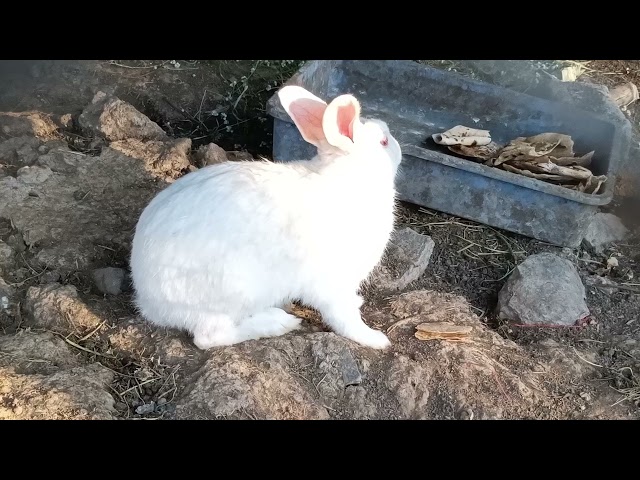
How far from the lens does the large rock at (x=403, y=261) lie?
12.7ft

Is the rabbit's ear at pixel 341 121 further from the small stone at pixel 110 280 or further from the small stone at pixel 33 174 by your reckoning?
the small stone at pixel 33 174

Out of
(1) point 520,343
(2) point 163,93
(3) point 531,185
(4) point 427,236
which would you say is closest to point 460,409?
(1) point 520,343

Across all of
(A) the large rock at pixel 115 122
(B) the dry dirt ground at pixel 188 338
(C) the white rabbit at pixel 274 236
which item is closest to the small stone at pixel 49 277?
(B) the dry dirt ground at pixel 188 338

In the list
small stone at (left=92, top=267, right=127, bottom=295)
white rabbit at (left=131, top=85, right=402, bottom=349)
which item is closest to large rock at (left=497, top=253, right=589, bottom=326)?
white rabbit at (left=131, top=85, right=402, bottom=349)

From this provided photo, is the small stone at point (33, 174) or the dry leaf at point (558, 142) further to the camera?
the dry leaf at point (558, 142)

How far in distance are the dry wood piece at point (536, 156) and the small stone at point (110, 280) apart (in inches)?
86.4

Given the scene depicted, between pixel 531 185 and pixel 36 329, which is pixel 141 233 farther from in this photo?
pixel 531 185

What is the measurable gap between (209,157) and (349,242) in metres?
1.49

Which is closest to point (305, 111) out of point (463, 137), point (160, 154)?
point (160, 154)

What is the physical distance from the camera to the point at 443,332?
3.41 metres

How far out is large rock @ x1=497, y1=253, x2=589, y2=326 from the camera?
3680 millimetres

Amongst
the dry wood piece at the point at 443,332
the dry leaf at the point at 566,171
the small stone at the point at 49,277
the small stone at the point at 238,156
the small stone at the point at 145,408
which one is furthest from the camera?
the small stone at the point at 238,156

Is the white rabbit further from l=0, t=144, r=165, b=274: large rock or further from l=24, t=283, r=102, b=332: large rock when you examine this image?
l=0, t=144, r=165, b=274: large rock

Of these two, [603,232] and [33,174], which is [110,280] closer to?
[33,174]
